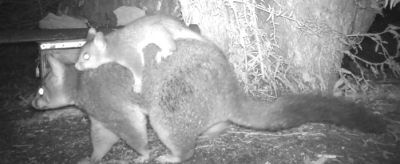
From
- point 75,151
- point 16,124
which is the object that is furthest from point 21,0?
point 75,151

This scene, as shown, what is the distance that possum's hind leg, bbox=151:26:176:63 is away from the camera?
3.29 meters

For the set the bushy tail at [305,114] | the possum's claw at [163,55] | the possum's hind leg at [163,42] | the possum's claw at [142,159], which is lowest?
the possum's claw at [142,159]

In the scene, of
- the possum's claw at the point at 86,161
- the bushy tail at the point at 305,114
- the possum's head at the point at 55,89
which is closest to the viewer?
the bushy tail at the point at 305,114

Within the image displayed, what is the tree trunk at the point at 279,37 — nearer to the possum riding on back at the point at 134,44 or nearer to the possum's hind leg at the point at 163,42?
the possum riding on back at the point at 134,44

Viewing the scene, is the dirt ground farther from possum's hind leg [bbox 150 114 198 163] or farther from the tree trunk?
the tree trunk

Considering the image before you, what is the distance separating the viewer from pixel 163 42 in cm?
334

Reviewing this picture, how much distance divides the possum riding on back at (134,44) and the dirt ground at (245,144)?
1.01 m

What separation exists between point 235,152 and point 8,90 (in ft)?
21.5

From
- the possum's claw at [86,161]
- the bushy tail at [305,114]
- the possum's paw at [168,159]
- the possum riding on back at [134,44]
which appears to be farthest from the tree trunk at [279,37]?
the possum's claw at [86,161]

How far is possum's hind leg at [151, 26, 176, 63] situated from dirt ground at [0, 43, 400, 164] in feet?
3.69

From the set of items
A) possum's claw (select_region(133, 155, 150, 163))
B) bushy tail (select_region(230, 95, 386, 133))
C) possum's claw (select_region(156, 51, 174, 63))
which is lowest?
possum's claw (select_region(133, 155, 150, 163))

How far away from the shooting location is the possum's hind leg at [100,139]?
354 cm

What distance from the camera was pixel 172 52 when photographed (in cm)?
330

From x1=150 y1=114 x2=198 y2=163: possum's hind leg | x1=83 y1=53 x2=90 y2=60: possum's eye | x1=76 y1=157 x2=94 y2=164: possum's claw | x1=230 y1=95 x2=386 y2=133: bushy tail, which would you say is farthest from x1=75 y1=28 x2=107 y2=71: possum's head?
x1=230 y1=95 x2=386 y2=133: bushy tail
